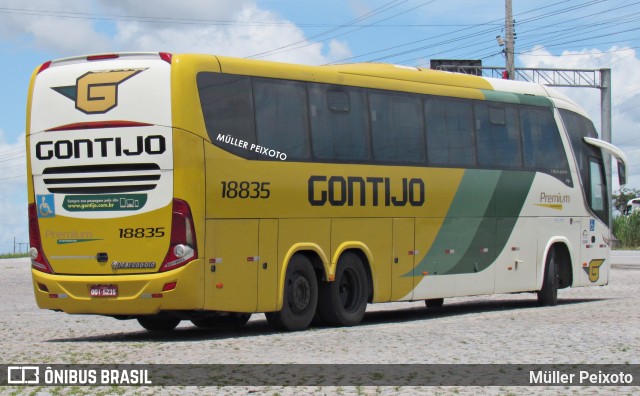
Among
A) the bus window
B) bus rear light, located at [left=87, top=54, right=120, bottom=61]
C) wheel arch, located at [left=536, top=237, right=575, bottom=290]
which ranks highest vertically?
bus rear light, located at [left=87, top=54, right=120, bottom=61]

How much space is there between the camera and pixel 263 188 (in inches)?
669

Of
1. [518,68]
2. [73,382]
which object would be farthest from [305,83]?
[518,68]

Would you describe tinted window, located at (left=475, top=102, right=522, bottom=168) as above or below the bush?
above

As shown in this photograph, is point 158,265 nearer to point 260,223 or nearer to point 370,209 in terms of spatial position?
point 260,223

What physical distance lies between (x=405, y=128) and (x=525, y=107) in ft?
13.2

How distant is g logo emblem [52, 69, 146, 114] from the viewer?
637 inches

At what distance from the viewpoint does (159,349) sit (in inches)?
574

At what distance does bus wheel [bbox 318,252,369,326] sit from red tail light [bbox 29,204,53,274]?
4.11 meters

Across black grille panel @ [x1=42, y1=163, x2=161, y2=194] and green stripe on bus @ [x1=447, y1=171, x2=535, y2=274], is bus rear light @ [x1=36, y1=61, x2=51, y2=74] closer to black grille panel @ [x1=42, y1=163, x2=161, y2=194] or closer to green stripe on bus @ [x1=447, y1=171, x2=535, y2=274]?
black grille panel @ [x1=42, y1=163, x2=161, y2=194]

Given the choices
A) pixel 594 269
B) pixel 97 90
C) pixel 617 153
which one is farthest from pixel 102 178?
pixel 617 153

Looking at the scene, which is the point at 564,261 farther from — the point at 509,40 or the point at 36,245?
the point at 509,40

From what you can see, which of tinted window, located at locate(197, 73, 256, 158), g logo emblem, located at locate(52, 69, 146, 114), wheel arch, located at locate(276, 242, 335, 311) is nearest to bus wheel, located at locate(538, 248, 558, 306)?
wheel arch, located at locate(276, 242, 335, 311)

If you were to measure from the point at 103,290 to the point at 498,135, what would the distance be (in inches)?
343

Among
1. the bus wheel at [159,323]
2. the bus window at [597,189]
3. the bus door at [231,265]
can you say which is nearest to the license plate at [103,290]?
the bus door at [231,265]
